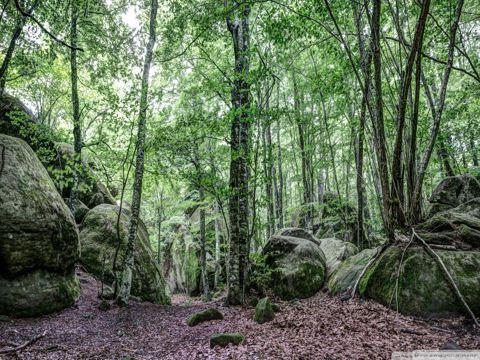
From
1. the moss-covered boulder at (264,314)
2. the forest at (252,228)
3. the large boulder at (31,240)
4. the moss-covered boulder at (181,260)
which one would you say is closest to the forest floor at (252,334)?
the forest at (252,228)

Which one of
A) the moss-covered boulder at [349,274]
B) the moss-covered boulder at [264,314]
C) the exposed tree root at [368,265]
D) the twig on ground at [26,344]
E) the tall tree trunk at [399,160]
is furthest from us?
the moss-covered boulder at [349,274]

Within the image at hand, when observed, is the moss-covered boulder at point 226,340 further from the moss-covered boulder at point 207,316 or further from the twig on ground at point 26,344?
the twig on ground at point 26,344

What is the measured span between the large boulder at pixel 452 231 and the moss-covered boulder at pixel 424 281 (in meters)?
0.34

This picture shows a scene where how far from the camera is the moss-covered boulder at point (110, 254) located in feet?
32.3

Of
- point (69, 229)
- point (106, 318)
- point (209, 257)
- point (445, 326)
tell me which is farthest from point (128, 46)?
point (209, 257)

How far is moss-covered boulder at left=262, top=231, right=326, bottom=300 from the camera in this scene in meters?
8.24

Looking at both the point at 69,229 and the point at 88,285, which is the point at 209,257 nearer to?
the point at 88,285

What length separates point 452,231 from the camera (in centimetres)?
574

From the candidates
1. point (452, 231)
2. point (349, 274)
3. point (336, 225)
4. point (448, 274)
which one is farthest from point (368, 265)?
point (336, 225)

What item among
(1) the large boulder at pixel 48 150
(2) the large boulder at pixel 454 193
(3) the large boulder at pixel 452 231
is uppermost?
(1) the large boulder at pixel 48 150

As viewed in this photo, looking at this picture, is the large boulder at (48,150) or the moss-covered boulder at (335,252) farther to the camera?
the moss-covered boulder at (335,252)

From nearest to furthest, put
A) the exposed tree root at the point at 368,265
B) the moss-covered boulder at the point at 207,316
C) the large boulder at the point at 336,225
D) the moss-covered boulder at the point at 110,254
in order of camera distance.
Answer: the exposed tree root at the point at 368,265, the moss-covered boulder at the point at 207,316, the moss-covered boulder at the point at 110,254, the large boulder at the point at 336,225

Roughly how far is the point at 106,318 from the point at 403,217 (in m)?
7.65

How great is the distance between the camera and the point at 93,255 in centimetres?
998
